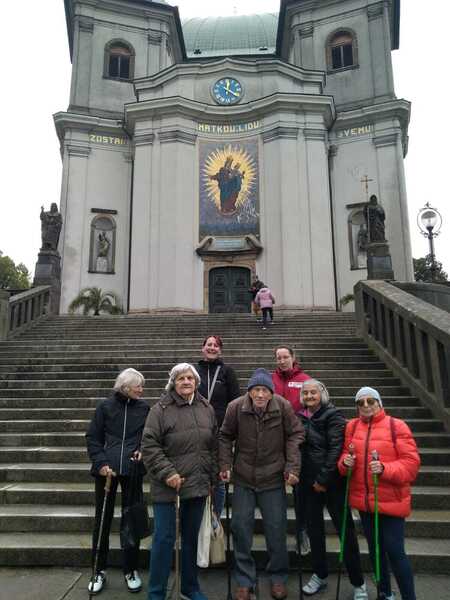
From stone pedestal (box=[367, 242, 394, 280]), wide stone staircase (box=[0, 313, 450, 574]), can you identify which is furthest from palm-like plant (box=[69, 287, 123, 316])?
stone pedestal (box=[367, 242, 394, 280])

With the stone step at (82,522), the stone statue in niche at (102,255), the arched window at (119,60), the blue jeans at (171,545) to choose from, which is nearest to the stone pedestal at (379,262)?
the stone step at (82,522)

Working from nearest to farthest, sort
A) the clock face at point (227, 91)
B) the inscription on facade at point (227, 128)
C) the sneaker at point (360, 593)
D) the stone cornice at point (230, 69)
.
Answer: the sneaker at point (360, 593) → the inscription on facade at point (227, 128) → the stone cornice at point (230, 69) → the clock face at point (227, 91)

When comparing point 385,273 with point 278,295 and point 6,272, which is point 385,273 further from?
point 6,272

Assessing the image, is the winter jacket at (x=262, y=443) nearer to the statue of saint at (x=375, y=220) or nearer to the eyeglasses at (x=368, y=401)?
the eyeglasses at (x=368, y=401)

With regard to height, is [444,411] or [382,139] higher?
[382,139]

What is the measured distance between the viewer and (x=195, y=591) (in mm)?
3406

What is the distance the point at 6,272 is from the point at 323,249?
37121mm

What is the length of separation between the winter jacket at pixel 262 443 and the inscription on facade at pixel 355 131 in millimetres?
22831

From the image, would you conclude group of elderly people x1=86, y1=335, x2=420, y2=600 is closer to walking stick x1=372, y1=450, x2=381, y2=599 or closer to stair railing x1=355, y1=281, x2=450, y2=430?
walking stick x1=372, y1=450, x2=381, y2=599

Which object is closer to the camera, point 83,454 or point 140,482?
point 140,482

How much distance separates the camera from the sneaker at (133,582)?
364 centimetres

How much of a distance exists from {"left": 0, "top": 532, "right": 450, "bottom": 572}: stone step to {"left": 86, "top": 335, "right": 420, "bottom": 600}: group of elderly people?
385mm

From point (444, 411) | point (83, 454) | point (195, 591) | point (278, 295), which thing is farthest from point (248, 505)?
point (278, 295)

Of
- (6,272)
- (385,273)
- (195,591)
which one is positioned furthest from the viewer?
(6,272)
